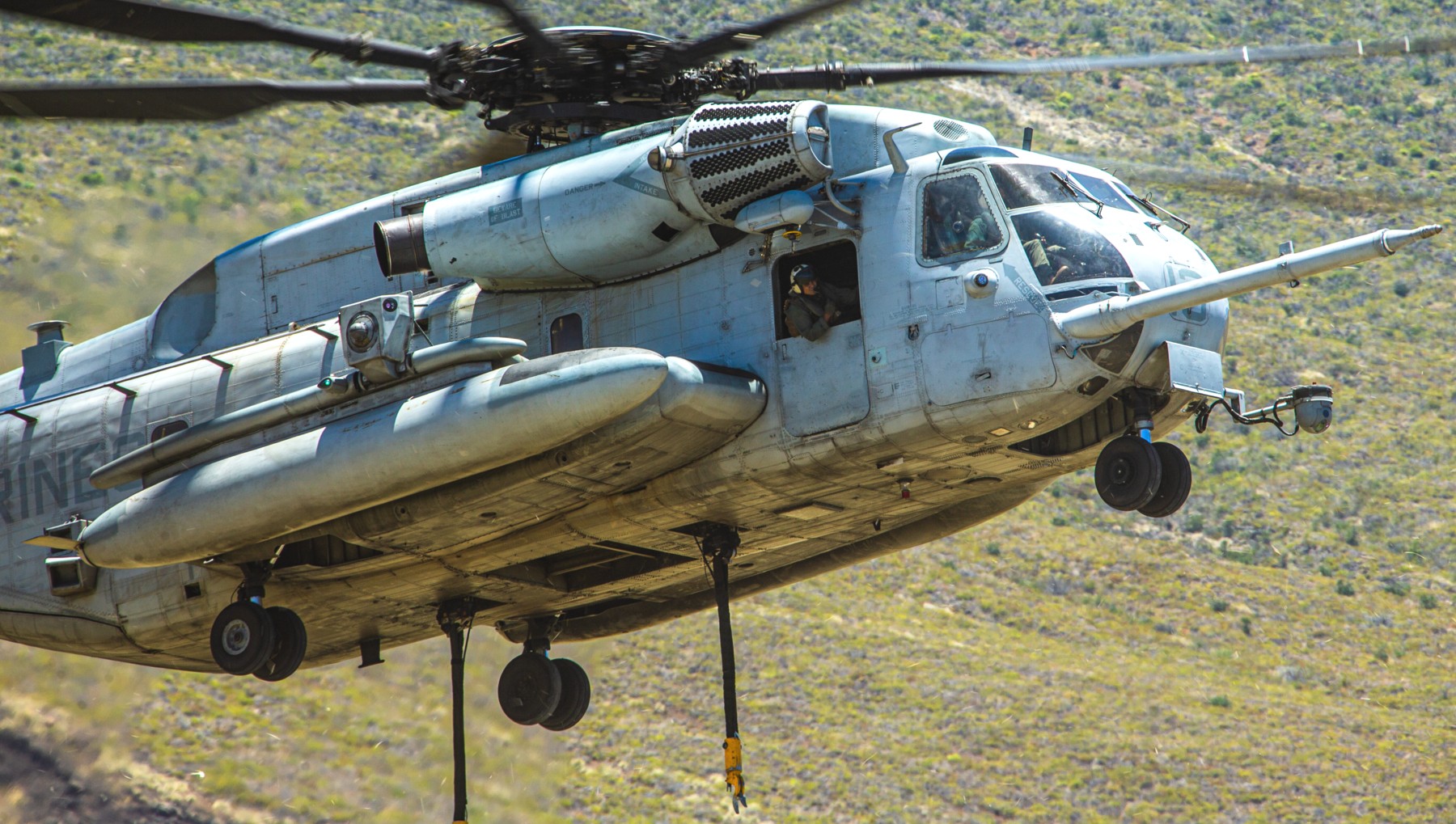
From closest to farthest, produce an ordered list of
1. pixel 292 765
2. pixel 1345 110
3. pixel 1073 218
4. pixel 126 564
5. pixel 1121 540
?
pixel 1073 218, pixel 126 564, pixel 292 765, pixel 1121 540, pixel 1345 110

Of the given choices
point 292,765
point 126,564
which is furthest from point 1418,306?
point 126,564

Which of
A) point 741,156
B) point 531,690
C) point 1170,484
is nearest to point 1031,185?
point 741,156

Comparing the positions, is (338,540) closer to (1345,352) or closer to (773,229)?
(773,229)

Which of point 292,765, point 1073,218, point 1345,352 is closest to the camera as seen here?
point 1073,218

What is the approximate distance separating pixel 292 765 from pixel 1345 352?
26.3 m

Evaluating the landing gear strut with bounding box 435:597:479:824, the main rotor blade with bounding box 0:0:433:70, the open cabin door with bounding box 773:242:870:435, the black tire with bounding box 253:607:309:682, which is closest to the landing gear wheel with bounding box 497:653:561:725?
the landing gear strut with bounding box 435:597:479:824

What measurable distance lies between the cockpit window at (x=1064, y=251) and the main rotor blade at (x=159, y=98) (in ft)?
16.5

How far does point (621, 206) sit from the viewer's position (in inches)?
494

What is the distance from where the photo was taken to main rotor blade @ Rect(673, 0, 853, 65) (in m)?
10.1

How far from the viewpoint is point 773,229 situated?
12188 millimetres

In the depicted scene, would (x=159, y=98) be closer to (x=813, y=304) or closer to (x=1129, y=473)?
(x=813, y=304)

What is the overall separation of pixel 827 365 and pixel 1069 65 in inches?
104

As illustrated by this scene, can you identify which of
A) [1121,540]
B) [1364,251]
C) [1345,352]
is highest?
[1364,251]

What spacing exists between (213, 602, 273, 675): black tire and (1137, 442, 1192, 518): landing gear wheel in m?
7.07
